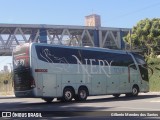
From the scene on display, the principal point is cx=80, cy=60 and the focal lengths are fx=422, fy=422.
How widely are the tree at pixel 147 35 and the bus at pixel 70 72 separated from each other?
29.2m

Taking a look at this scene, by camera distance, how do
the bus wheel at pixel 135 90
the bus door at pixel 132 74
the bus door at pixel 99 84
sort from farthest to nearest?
the bus wheel at pixel 135 90, the bus door at pixel 132 74, the bus door at pixel 99 84

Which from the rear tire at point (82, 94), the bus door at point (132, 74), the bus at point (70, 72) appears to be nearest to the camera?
the bus at point (70, 72)

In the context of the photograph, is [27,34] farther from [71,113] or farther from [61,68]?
[71,113]

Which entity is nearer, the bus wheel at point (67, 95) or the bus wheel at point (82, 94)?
the bus wheel at point (67, 95)

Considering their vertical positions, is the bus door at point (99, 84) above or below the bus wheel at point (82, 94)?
above

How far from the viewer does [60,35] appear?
75000 mm

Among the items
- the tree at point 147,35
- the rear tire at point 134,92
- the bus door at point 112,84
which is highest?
the tree at point 147,35

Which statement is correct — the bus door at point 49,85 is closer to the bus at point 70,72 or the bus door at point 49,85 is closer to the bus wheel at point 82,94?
the bus at point 70,72

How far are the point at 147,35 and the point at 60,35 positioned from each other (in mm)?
19920

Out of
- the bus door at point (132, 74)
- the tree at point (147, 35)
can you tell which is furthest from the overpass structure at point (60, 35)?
the bus door at point (132, 74)

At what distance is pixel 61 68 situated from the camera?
24.7 meters

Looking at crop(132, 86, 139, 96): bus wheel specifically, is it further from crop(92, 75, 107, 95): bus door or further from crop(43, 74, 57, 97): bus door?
crop(43, 74, 57, 97): bus door

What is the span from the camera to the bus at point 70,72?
23.5 metres

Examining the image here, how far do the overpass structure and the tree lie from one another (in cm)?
1026
